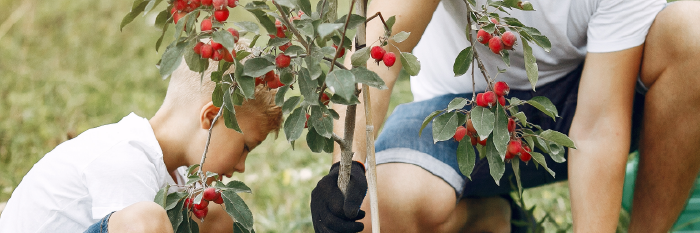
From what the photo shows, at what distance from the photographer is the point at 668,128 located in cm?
145

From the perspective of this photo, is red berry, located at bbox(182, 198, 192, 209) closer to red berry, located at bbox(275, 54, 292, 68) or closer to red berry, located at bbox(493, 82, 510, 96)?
red berry, located at bbox(275, 54, 292, 68)

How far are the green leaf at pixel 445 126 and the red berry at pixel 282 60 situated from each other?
0.24 metres

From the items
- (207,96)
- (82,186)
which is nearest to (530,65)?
(207,96)

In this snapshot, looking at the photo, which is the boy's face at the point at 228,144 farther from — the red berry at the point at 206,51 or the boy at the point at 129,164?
the red berry at the point at 206,51

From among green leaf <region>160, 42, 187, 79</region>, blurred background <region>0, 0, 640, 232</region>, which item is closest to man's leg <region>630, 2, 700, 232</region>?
blurred background <region>0, 0, 640, 232</region>

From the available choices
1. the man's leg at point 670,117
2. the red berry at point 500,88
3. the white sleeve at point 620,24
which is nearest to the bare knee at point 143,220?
the red berry at point 500,88

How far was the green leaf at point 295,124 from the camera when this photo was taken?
0.88 metres

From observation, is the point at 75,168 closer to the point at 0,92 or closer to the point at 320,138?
the point at 320,138

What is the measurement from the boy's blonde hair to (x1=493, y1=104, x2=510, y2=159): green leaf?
2.16ft

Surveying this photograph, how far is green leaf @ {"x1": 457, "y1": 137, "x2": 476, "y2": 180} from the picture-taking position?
950 mm

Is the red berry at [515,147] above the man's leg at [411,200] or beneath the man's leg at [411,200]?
above

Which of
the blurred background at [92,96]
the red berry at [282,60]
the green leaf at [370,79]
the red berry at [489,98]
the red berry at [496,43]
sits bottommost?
the blurred background at [92,96]

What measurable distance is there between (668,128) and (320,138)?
3.05ft

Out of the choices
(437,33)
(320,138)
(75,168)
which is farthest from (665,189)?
(75,168)
